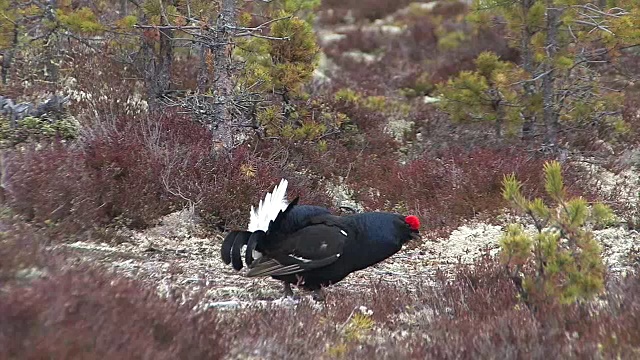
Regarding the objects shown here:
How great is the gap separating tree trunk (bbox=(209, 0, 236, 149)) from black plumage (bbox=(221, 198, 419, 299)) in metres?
2.62

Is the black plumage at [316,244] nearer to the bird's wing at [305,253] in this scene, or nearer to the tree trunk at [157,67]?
the bird's wing at [305,253]

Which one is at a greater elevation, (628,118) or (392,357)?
(392,357)

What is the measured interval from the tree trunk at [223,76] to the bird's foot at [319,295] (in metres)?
2.91

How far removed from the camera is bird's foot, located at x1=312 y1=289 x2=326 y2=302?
6.02 meters

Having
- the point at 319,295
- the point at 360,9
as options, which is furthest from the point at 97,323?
the point at 360,9

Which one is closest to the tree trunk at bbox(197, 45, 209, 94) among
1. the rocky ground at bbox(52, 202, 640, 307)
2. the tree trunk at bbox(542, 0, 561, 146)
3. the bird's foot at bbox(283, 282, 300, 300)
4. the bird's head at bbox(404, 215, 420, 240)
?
the rocky ground at bbox(52, 202, 640, 307)

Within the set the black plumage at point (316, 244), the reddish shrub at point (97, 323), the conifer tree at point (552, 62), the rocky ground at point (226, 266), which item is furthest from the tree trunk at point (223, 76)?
the reddish shrub at point (97, 323)

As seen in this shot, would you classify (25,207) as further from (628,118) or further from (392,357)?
(628,118)

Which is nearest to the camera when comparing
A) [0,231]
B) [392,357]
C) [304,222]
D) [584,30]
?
[392,357]

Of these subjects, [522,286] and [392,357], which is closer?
[392,357]

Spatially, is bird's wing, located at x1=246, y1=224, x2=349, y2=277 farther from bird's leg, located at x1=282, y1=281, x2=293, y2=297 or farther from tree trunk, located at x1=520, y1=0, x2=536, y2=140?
tree trunk, located at x1=520, y1=0, x2=536, y2=140

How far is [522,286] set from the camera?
475cm

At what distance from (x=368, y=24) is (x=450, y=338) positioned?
24232 mm

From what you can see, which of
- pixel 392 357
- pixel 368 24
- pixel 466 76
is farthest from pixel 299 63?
pixel 368 24
